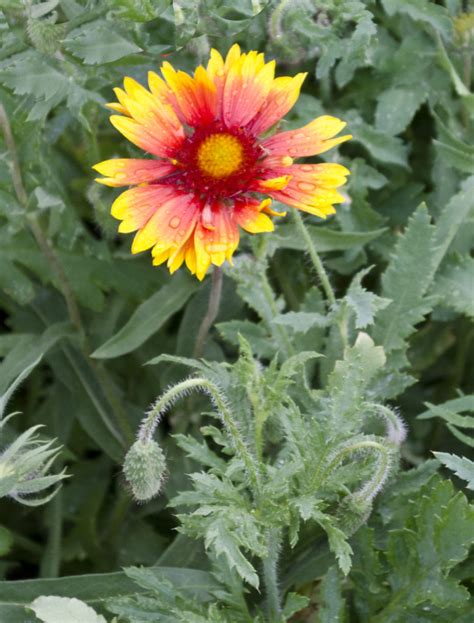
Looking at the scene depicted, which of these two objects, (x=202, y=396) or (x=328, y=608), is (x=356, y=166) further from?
(x=328, y=608)

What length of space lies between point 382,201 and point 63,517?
35.4 inches

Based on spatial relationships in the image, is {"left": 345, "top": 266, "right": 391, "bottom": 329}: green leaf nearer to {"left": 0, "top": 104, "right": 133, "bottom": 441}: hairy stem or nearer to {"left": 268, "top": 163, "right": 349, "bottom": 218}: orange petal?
Result: {"left": 268, "top": 163, "right": 349, "bottom": 218}: orange petal

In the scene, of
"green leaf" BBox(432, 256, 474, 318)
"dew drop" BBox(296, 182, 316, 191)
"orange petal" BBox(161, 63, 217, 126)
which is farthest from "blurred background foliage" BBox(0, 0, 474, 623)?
"dew drop" BBox(296, 182, 316, 191)

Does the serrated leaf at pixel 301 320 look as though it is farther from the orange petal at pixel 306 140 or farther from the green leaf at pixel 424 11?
the green leaf at pixel 424 11

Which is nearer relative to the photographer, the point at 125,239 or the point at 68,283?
the point at 68,283

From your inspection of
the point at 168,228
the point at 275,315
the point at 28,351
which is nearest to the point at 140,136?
the point at 168,228

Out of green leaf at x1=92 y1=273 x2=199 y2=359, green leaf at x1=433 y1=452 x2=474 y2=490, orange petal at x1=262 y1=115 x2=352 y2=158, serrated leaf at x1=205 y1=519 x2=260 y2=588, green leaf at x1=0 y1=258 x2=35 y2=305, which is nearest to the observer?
serrated leaf at x1=205 y1=519 x2=260 y2=588

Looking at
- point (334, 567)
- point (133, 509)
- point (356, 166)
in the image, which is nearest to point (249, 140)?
point (356, 166)

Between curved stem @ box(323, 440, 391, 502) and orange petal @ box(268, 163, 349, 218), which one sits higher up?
orange petal @ box(268, 163, 349, 218)

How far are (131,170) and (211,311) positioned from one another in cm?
31

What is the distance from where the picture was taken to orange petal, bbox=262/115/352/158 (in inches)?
→ 56.7

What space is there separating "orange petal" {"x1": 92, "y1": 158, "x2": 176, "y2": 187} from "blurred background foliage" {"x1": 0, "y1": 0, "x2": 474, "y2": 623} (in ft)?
0.63

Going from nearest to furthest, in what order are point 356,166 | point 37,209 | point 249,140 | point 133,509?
point 249,140, point 37,209, point 356,166, point 133,509

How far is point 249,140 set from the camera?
1.49 metres
